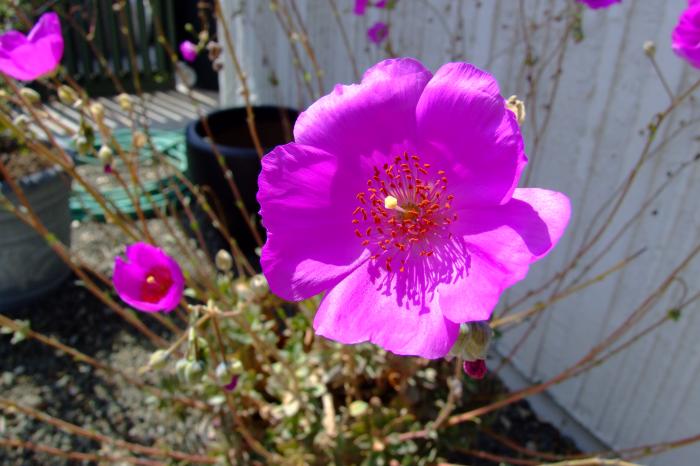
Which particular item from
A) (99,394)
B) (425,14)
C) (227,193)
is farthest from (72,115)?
(425,14)

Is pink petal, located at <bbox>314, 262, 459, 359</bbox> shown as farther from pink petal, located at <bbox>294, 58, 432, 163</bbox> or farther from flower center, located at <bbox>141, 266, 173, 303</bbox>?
flower center, located at <bbox>141, 266, 173, 303</bbox>

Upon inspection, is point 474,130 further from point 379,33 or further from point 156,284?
point 379,33

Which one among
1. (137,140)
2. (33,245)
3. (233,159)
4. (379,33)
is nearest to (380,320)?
(137,140)

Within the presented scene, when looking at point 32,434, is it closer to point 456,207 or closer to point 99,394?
point 99,394

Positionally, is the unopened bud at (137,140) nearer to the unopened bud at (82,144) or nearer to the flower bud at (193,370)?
the unopened bud at (82,144)

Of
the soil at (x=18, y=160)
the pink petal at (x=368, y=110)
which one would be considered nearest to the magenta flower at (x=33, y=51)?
the pink petal at (x=368, y=110)

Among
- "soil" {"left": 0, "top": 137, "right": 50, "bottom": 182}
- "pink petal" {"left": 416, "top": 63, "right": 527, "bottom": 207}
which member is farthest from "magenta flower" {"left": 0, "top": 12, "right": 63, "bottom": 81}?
"soil" {"left": 0, "top": 137, "right": 50, "bottom": 182}
